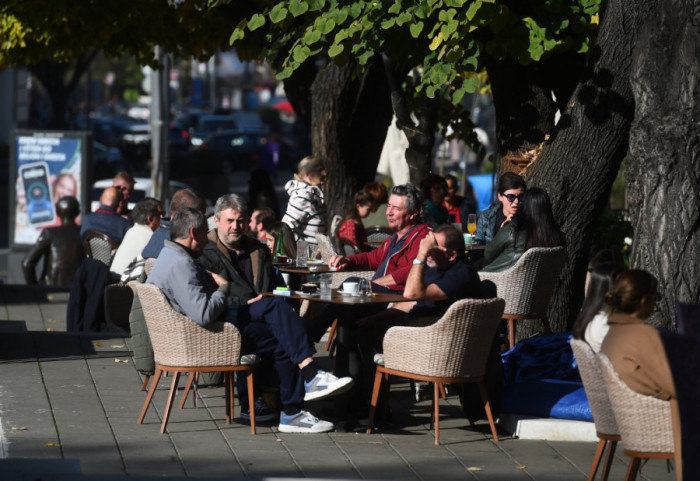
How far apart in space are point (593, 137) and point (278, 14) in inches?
105

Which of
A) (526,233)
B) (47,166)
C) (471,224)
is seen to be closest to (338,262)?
(526,233)

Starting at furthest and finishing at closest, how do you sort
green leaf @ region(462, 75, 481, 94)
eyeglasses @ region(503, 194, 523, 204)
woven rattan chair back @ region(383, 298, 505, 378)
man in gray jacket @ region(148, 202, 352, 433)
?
eyeglasses @ region(503, 194, 523, 204), green leaf @ region(462, 75, 481, 94), man in gray jacket @ region(148, 202, 352, 433), woven rattan chair back @ region(383, 298, 505, 378)

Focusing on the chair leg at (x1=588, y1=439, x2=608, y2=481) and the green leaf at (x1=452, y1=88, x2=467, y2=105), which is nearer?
the chair leg at (x1=588, y1=439, x2=608, y2=481)

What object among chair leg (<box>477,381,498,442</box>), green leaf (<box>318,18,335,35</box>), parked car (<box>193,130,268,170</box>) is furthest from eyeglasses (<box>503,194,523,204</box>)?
parked car (<box>193,130,268,170</box>)

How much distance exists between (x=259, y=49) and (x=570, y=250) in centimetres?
395

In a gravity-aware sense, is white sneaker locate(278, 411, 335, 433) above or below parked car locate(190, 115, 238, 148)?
below

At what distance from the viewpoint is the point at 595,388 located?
6.14 metres

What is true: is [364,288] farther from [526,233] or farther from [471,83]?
[471,83]

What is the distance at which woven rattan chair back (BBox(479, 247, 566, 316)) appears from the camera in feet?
31.1

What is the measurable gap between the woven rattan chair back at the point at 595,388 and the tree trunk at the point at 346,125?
8.51m

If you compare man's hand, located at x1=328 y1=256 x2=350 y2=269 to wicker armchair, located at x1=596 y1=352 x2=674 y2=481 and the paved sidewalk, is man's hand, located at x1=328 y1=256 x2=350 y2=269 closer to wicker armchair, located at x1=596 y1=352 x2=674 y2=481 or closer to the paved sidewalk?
the paved sidewalk

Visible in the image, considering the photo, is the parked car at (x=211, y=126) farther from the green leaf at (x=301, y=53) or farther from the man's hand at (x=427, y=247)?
the man's hand at (x=427, y=247)

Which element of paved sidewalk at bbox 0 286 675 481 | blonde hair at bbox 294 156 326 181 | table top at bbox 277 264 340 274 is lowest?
paved sidewalk at bbox 0 286 675 481

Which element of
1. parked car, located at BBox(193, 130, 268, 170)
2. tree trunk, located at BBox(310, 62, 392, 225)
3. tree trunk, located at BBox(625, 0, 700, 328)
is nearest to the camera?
tree trunk, located at BBox(625, 0, 700, 328)
